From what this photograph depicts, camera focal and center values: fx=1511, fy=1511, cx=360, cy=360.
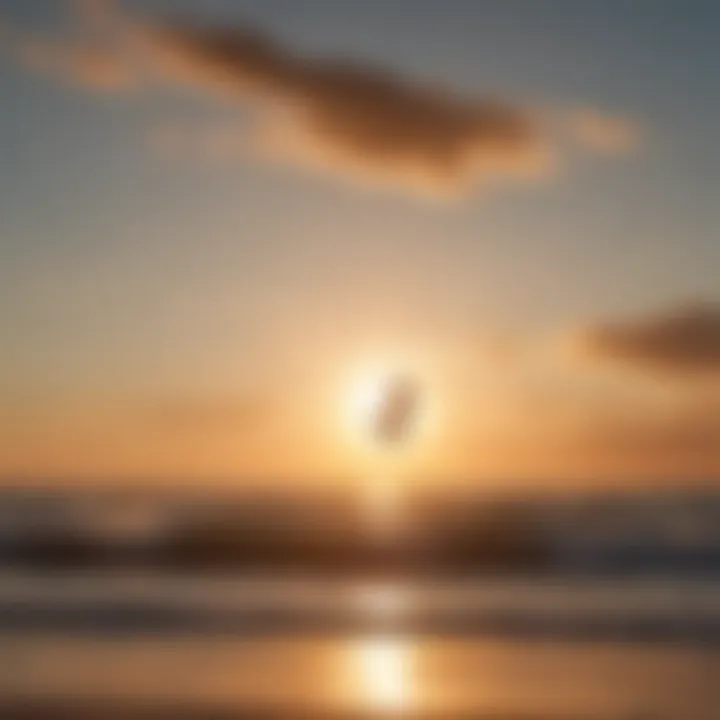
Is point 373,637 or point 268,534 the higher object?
point 268,534

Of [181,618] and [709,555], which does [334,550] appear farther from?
[181,618]

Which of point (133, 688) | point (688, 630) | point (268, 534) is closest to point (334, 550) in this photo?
point (268, 534)

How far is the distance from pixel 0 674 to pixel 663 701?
9.81 feet

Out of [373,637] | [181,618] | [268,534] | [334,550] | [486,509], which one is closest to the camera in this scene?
[373,637]

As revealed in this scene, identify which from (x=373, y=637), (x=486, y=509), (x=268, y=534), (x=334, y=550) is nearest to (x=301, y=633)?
(x=373, y=637)

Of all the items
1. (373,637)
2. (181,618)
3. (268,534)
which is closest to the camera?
(373,637)

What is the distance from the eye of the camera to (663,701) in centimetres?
625

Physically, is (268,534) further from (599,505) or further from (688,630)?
(688,630)

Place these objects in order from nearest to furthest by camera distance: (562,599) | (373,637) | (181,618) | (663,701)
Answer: (663,701) → (373,637) → (181,618) → (562,599)

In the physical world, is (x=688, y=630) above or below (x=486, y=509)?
below

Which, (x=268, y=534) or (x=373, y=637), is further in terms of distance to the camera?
(x=268, y=534)

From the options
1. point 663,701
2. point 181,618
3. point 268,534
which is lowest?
point 663,701

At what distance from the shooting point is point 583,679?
6680mm

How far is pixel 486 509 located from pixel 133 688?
330 inches
